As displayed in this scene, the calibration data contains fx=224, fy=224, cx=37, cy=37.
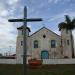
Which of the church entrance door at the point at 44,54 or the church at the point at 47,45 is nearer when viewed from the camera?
the church at the point at 47,45

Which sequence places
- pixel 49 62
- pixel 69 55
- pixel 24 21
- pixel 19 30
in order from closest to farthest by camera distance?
pixel 24 21 → pixel 49 62 → pixel 69 55 → pixel 19 30

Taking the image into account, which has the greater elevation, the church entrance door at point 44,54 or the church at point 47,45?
the church at point 47,45

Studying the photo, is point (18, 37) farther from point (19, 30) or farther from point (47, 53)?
point (47, 53)

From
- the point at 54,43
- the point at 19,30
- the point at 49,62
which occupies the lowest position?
the point at 49,62

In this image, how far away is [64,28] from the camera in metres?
48.0

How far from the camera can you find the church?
47.3m

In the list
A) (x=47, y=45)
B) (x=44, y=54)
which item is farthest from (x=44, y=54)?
(x=47, y=45)

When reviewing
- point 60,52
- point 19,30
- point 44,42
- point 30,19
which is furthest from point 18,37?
point 30,19

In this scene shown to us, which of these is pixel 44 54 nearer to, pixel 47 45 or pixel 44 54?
pixel 44 54

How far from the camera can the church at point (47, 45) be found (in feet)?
155

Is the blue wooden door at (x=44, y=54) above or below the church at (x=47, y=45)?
below

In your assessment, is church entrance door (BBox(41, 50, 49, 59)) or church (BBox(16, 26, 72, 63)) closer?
church (BBox(16, 26, 72, 63))

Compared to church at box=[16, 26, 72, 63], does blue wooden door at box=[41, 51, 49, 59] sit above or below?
below

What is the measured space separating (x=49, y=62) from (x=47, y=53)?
7606mm
